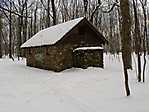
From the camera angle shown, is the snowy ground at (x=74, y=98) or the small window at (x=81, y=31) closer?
the snowy ground at (x=74, y=98)

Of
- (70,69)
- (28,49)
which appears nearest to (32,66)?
(28,49)

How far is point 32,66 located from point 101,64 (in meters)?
7.41

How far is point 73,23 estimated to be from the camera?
21547 millimetres

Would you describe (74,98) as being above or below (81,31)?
below

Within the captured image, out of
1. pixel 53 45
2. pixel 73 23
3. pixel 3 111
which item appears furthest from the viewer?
pixel 73 23

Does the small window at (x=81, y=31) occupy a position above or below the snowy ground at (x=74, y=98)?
above

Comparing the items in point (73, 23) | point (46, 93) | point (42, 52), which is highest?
point (73, 23)

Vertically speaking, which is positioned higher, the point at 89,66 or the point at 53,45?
the point at 53,45

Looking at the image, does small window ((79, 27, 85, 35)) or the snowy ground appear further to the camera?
small window ((79, 27, 85, 35))

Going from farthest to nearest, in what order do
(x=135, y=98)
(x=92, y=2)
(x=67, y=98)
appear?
(x=92, y=2) < (x=67, y=98) < (x=135, y=98)

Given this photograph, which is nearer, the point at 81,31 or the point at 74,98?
the point at 74,98

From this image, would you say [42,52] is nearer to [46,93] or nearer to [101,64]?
[101,64]

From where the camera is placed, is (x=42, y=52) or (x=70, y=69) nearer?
(x=70, y=69)

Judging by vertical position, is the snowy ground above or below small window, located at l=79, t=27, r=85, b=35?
below
